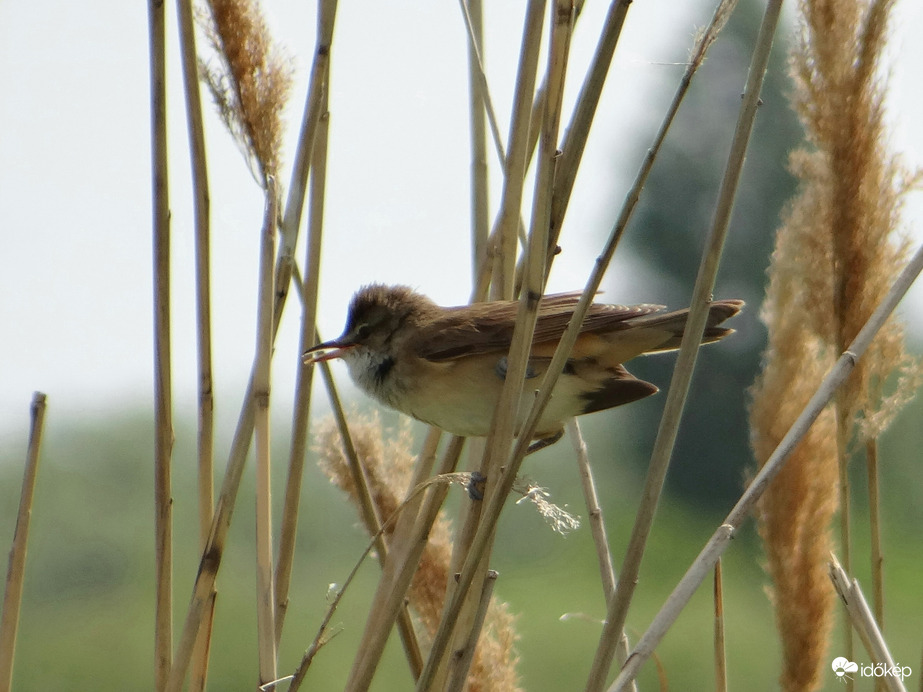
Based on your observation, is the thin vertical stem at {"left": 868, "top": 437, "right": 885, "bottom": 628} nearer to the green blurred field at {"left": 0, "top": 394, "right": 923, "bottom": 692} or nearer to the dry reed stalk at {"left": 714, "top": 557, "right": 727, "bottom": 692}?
the dry reed stalk at {"left": 714, "top": 557, "right": 727, "bottom": 692}

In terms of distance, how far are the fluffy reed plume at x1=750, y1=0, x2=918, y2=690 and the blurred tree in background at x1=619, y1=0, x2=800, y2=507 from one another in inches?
396

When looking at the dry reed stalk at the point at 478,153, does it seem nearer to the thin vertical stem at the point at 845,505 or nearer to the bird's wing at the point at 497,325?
the bird's wing at the point at 497,325

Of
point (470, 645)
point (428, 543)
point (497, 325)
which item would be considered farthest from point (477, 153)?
point (470, 645)

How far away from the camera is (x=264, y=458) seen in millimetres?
1954

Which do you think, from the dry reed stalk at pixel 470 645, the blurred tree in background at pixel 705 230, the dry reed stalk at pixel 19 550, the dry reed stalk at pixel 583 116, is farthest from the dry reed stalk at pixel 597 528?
the blurred tree in background at pixel 705 230

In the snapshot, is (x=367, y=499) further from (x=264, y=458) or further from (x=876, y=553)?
(x=876, y=553)

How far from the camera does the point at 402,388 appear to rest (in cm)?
266

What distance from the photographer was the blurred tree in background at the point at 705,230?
1259 cm

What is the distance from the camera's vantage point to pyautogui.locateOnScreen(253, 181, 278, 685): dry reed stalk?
1892mm

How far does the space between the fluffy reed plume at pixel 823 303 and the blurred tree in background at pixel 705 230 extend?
10057 mm

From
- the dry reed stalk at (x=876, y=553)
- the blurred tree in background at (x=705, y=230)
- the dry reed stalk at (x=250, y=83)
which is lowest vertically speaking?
the dry reed stalk at (x=876, y=553)

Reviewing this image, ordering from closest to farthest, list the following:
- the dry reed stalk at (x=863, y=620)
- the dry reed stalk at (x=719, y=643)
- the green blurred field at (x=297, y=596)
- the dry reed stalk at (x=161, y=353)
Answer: the dry reed stalk at (x=161, y=353) < the dry reed stalk at (x=863, y=620) < the dry reed stalk at (x=719, y=643) < the green blurred field at (x=297, y=596)

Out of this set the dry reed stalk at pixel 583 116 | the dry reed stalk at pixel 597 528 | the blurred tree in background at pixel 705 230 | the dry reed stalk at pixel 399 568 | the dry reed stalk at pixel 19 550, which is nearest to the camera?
the dry reed stalk at pixel 583 116

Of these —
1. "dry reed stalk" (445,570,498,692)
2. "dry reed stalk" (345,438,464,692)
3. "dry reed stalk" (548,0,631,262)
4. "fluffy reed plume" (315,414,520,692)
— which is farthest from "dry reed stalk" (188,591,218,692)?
"dry reed stalk" (548,0,631,262)
